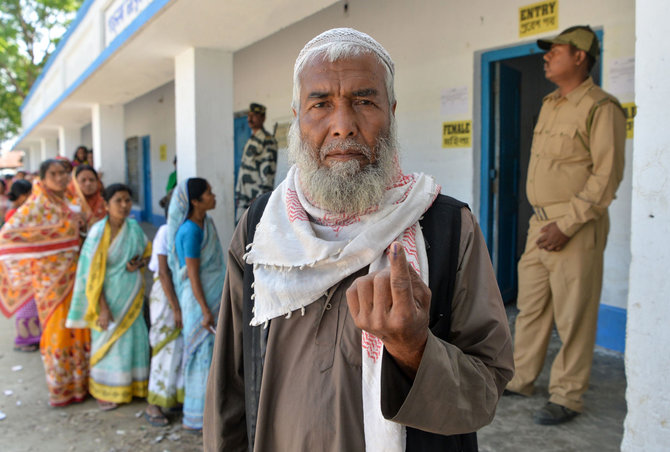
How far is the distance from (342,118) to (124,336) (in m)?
3.22

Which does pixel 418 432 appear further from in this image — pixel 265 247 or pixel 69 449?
pixel 69 449

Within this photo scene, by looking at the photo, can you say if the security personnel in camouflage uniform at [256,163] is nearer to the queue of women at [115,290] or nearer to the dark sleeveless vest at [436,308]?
the queue of women at [115,290]

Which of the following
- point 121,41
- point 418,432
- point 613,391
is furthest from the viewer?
point 121,41

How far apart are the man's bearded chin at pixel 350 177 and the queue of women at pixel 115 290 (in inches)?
79.8

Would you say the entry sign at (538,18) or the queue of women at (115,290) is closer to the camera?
the queue of women at (115,290)

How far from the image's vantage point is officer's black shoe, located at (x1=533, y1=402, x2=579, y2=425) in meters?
3.08

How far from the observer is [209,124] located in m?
4.40

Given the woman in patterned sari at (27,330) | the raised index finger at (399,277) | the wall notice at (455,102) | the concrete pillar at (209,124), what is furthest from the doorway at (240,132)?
the raised index finger at (399,277)

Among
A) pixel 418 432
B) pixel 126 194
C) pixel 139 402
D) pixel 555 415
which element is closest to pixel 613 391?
pixel 555 415

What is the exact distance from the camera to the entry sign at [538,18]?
13.8 feet

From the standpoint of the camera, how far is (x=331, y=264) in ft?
4.19

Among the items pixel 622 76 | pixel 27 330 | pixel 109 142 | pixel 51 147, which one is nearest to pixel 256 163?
pixel 27 330

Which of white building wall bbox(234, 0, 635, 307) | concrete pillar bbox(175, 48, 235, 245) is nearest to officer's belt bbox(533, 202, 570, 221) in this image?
white building wall bbox(234, 0, 635, 307)

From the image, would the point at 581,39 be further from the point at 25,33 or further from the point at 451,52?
the point at 25,33
